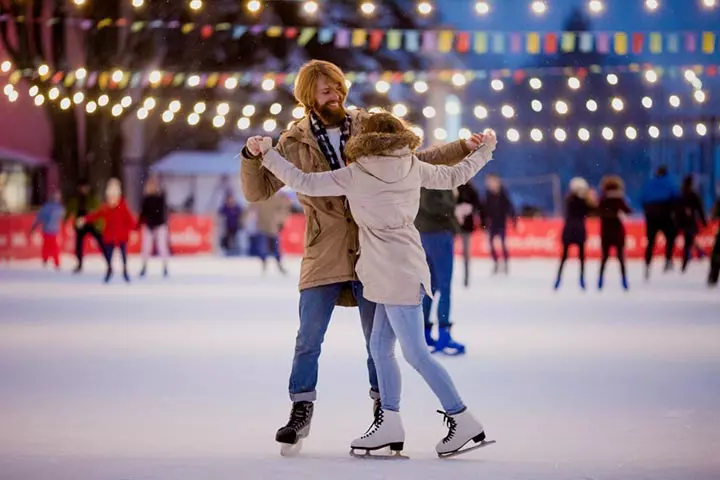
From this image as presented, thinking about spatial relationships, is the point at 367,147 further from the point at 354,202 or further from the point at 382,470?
the point at 382,470

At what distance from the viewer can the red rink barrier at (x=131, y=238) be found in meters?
24.8

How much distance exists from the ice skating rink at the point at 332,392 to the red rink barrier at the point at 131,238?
1102cm

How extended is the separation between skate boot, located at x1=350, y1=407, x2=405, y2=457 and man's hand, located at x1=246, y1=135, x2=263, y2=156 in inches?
44.6

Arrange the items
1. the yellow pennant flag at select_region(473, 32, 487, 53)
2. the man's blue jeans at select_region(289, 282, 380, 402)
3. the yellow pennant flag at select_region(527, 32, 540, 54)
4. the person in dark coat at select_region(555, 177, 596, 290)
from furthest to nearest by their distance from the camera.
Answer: the yellow pennant flag at select_region(527, 32, 540, 54), the yellow pennant flag at select_region(473, 32, 487, 53), the person in dark coat at select_region(555, 177, 596, 290), the man's blue jeans at select_region(289, 282, 380, 402)

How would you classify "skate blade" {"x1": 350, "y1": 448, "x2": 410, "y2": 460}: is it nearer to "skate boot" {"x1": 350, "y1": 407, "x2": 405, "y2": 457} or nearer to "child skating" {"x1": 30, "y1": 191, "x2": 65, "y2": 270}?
"skate boot" {"x1": 350, "y1": 407, "x2": 405, "y2": 457}

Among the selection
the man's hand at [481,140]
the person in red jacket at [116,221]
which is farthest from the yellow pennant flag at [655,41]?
the man's hand at [481,140]

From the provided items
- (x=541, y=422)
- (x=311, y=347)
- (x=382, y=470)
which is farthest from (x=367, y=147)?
(x=541, y=422)

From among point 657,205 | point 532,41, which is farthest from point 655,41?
point 657,205

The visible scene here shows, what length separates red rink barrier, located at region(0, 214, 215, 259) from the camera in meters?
24.8

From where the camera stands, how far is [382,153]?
539 centimetres

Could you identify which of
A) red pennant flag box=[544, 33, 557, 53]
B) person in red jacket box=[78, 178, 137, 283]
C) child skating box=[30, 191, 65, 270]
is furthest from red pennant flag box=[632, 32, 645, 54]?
child skating box=[30, 191, 65, 270]

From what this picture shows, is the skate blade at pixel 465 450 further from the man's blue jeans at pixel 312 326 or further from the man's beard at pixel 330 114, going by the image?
the man's beard at pixel 330 114

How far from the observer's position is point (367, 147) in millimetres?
5375

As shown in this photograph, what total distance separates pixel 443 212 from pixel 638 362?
1559 mm
